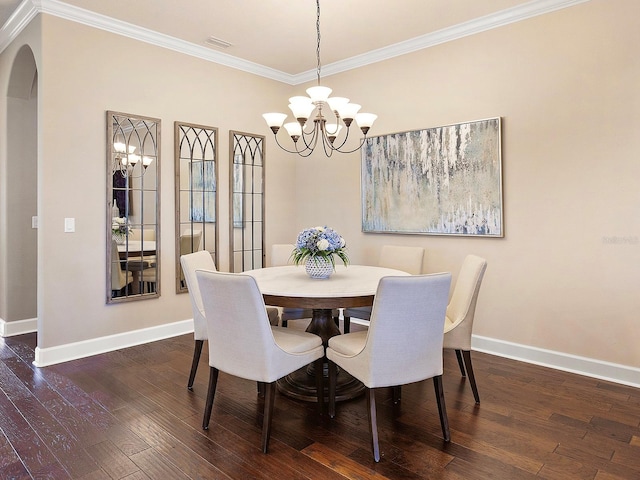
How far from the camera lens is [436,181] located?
407cm

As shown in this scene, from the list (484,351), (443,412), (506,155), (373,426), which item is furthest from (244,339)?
(506,155)

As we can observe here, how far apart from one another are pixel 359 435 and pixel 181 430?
100 cm

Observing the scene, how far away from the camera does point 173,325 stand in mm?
4359

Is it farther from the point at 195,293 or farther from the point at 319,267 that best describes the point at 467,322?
the point at 195,293

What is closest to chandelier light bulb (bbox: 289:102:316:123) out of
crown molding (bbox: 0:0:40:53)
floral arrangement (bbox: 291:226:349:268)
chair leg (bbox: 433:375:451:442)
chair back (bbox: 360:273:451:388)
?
floral arrangement (bbox: 291:226:349:268)

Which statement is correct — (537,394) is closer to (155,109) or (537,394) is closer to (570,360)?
(570,360)

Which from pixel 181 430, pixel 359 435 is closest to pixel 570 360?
pixel 359 435

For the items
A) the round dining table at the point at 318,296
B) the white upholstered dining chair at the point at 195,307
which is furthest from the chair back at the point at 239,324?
the white upholstered dining chair at the point at 195,307

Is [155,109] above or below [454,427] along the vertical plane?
above

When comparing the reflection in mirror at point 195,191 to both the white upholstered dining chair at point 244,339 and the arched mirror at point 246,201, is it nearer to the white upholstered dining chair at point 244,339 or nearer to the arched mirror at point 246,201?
the arched mirror at point 246,201

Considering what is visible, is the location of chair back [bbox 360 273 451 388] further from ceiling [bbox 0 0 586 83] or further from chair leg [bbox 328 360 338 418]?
ceiling [bbox 0 0 586 83]

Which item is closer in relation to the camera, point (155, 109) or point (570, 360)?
point (570, 360)

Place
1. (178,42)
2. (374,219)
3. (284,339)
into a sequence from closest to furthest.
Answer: (284,339), (178,42), (374,219)

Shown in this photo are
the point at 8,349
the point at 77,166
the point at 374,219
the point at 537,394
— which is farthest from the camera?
the point at 374,219
